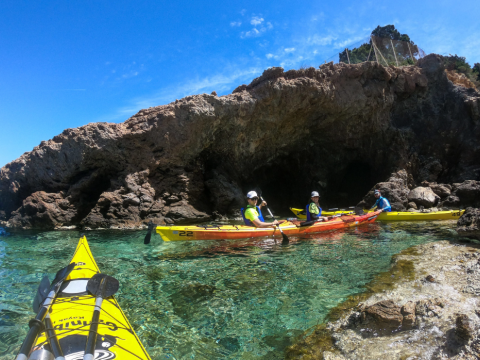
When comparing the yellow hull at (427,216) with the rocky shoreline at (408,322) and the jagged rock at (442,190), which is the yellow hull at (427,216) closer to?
the jagged rock at (442,190)

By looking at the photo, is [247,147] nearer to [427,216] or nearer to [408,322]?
[427,216]

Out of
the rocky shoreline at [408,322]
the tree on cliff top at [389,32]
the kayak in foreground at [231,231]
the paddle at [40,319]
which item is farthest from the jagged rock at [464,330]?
the tree on cliff top at [389,32]

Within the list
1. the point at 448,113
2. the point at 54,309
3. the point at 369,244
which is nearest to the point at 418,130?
the point at 448,113

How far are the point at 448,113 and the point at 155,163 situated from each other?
14.6m

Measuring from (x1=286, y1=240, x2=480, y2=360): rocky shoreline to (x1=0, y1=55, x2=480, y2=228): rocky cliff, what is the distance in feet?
30.4

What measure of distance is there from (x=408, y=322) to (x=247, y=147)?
39.2ft

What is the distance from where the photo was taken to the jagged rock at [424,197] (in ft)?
39.5

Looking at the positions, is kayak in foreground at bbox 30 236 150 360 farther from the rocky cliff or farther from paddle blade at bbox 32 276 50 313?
the rocky cliff

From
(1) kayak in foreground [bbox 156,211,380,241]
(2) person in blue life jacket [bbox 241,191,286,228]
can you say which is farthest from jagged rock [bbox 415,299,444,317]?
(1) kayak in foreground [bbox 156,211,380,241]

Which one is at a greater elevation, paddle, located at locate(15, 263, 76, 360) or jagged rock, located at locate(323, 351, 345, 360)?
paddle, located at locate(15, 263, 76, 360)

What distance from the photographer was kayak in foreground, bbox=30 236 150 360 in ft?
6.88

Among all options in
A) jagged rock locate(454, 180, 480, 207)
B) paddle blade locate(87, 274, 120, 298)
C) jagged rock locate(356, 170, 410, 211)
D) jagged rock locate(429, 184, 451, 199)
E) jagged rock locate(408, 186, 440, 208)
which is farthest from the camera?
jagged rock locate(429, 184, 451, 199)

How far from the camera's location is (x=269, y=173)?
17.4 m

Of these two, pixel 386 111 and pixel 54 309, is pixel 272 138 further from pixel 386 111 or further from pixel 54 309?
pixel 54 309
